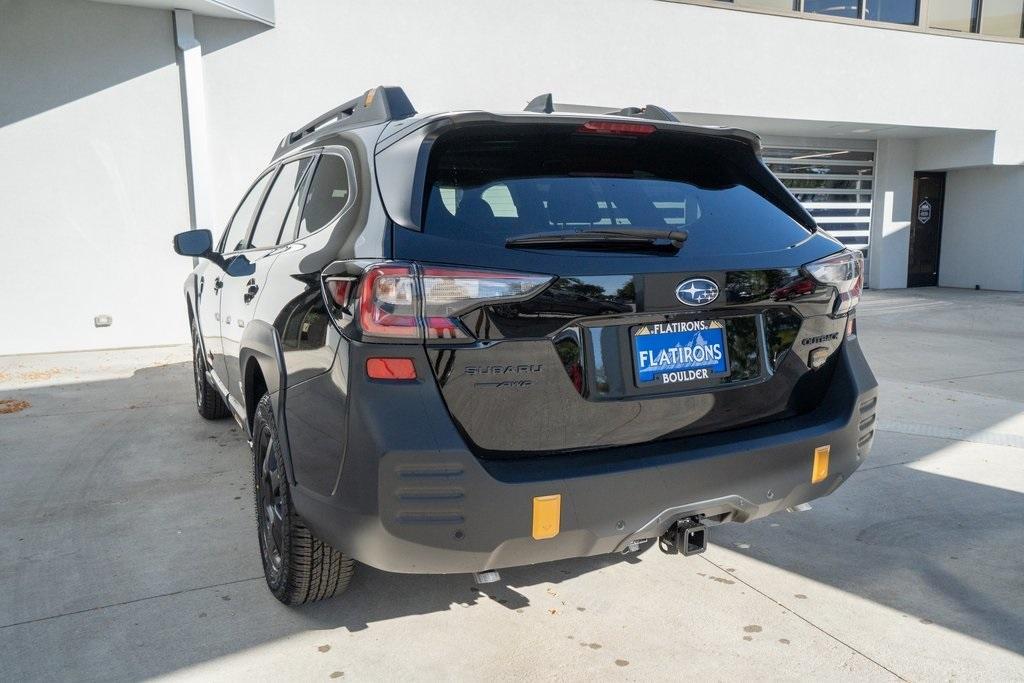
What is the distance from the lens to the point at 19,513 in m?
3.89

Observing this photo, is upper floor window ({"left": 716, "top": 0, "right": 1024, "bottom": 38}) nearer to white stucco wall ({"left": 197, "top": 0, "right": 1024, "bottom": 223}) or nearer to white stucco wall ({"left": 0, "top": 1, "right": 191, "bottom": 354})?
white stucco wall ({"left": 197, "top": 0, "right": 1024, "bottom": 223})

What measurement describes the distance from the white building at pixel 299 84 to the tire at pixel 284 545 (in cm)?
657

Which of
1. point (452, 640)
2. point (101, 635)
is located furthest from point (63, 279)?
point (452, 640)

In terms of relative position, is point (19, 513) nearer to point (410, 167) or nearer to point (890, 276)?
→ point (410, 167)

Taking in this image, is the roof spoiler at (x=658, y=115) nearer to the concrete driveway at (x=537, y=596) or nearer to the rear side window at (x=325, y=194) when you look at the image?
the rear side window at (x=325, y=194)

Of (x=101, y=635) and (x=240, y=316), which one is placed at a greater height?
(x=240, y=316)

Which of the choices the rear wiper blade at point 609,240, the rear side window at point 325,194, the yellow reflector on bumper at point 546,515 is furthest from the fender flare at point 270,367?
the rear wiper blade at point 609,240

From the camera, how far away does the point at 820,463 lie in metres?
2.57

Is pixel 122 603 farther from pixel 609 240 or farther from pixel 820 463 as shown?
pixel 820 463

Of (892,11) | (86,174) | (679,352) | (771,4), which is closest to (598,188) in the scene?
(679,352)

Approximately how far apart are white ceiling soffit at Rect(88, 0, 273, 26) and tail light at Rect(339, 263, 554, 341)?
7270 mm

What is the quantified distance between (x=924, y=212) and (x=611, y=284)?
625 inches

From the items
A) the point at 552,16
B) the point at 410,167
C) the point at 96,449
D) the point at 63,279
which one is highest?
the point at 552,16

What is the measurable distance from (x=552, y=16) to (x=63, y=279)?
6808 millimetres
